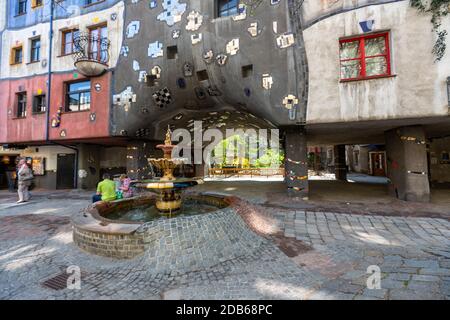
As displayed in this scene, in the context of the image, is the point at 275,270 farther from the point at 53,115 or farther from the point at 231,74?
the point at 53,115

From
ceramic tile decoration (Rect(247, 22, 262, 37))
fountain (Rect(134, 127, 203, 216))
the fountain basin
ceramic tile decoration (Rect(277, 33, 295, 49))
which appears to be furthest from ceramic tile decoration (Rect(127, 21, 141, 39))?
the fountain basin

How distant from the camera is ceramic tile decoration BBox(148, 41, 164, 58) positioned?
1045cm

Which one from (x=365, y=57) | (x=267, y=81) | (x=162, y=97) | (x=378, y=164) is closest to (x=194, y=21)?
(x=162, y=97)

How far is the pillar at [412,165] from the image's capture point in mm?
8258

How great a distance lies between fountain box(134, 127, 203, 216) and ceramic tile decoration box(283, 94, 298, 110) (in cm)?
513

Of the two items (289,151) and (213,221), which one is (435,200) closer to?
(289,151)

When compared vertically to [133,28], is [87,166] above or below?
below

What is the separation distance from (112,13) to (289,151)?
12.4 m

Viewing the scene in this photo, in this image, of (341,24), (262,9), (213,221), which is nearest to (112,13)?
(262,9)

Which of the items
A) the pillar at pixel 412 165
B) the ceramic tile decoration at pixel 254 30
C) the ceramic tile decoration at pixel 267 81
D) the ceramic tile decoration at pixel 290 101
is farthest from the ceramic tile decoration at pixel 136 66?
the pillar at pixel 412 165

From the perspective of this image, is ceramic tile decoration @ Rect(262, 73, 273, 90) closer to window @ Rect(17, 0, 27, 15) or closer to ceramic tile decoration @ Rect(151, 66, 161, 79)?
ceramic tile decoration @ Rect(151, 66, 161, 79)

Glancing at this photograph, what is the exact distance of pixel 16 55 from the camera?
14641 mm

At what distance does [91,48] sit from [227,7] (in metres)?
8.30
